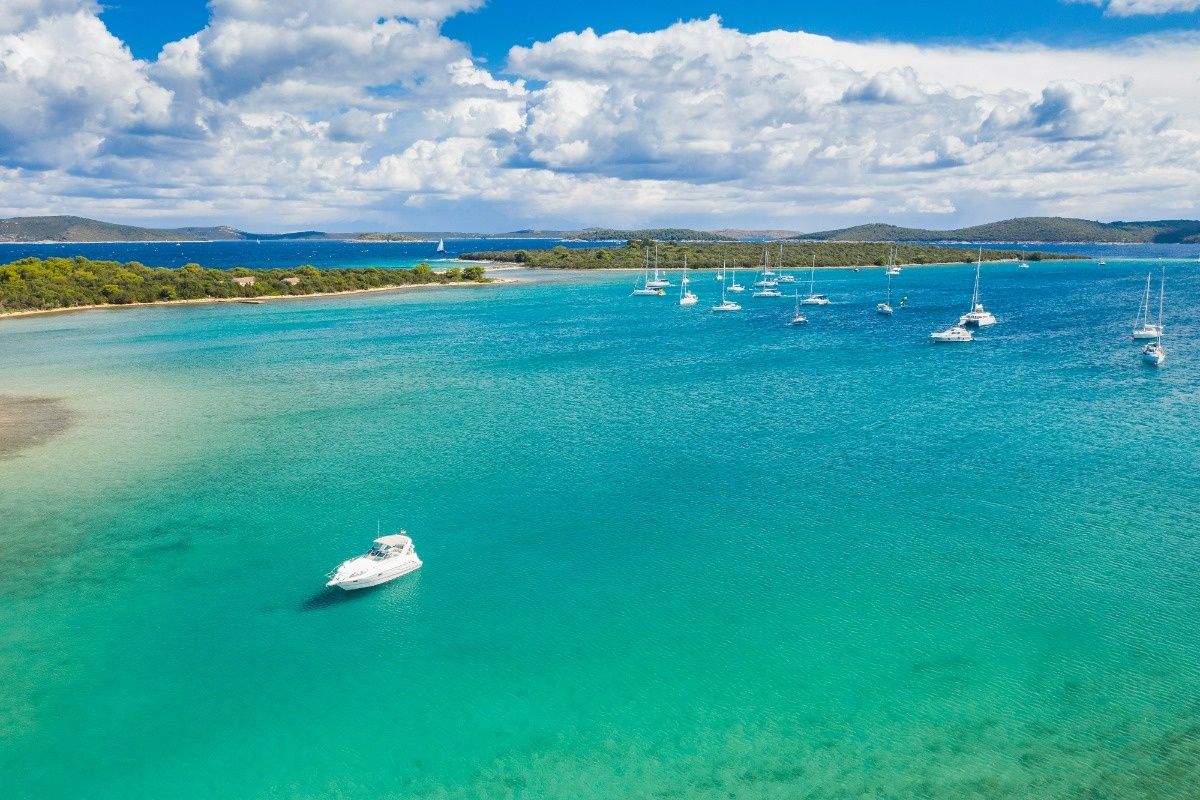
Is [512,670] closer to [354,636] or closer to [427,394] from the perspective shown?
[354,636]

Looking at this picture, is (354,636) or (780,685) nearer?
(780,685)

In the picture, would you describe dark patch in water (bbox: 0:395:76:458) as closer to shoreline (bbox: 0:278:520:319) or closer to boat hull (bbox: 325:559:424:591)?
boat hull (bbox: 325:559:424:591)

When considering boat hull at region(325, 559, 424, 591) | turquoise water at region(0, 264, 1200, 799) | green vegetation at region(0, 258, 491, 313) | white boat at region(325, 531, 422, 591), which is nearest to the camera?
turquoise water at region(0, 264, 1200, 799)

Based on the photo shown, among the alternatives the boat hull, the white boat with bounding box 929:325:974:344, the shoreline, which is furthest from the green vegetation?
the boat hull

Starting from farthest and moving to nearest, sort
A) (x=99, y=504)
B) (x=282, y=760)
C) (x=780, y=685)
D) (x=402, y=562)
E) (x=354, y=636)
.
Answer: (x=99, y=504) → (x=402, y=562) → (x=354, y=636) → (x=780, y=685) → (x=282, y=760)

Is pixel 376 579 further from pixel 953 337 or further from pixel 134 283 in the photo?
pixel 134 283

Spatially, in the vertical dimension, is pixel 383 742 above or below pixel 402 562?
below

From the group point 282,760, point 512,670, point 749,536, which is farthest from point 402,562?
point 749,536
